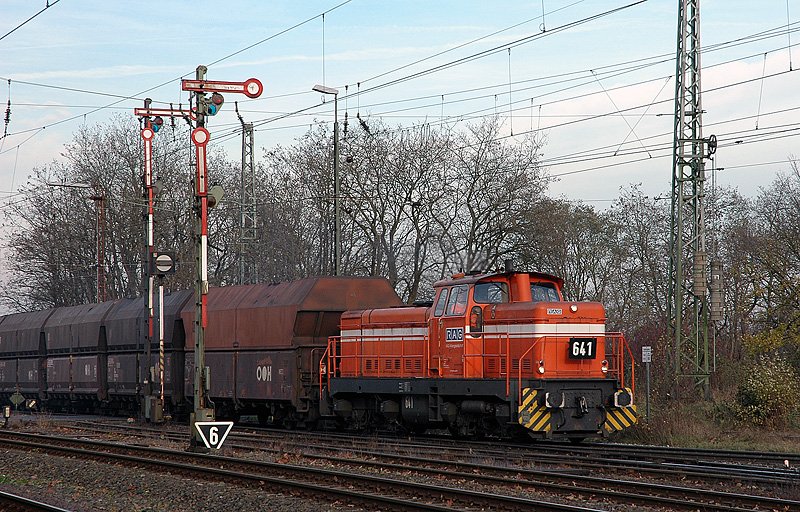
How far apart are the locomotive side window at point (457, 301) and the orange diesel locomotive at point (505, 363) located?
25 millimetres

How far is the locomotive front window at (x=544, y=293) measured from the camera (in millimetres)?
19156

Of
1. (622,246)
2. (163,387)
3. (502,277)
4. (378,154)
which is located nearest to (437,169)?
(378,154)

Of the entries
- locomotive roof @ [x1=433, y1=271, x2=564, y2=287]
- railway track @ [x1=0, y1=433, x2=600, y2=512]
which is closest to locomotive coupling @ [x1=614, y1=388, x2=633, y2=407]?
locomotive roof @ [x1=433, y1=271, x2=564, y2=287]

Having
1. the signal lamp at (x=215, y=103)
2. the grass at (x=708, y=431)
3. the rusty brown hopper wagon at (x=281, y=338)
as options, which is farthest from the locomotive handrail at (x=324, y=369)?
the grass at (x=708, y=431)

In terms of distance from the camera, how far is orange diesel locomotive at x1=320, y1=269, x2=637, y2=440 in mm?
18359

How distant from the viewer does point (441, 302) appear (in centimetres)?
2002

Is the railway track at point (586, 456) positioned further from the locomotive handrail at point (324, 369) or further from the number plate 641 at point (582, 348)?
the number plate 641 at point (582, 348)

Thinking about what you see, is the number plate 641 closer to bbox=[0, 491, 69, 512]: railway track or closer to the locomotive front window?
the locomotive front window

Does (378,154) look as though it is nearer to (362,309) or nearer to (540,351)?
(362,309)

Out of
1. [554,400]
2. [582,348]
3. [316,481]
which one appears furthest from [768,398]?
[316,481]

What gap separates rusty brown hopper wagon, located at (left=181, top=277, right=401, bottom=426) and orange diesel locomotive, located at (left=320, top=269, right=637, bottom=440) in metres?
2.41

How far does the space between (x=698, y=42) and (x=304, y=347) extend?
12756 mm

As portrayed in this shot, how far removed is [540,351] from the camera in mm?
18438

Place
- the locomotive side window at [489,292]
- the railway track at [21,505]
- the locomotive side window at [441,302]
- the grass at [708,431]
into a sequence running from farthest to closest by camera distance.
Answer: the grass at [708,431]
the locomotive side window at [441,302]
the locomotive side window at [489,292]
the railway track at [21,505]
